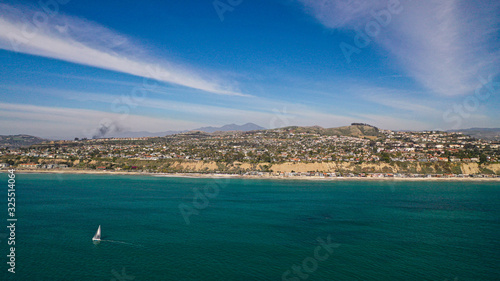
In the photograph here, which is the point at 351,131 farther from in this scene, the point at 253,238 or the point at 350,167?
the point at 253,238

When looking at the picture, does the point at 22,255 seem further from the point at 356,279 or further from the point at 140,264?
the point at 356,279

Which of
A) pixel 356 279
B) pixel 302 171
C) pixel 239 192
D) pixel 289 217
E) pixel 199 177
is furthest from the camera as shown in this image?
pixel 302 171

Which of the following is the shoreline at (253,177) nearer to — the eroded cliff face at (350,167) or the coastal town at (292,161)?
the coastal town at (292,161)

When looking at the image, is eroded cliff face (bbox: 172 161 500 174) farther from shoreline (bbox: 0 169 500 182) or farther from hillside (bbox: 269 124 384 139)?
hillside (bbox: 269 124 384 139)

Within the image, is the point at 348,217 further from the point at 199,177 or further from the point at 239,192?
the point at 199,177

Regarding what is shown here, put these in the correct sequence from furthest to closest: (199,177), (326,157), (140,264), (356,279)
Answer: (326,157)
(199,177)
(140,264)
(356,279)

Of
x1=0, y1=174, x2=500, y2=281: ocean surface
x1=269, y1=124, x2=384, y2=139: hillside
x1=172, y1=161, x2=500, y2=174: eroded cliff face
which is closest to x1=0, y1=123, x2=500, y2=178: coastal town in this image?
x1=172, y1=161, x2=500, y2=174: eroded cliff face

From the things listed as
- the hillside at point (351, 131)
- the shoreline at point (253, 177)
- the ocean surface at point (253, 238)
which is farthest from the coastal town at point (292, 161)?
the hillside at point (351, 131)

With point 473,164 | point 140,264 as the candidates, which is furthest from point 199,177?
point 473,164

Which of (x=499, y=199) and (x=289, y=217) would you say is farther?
(x=499, y=199)
